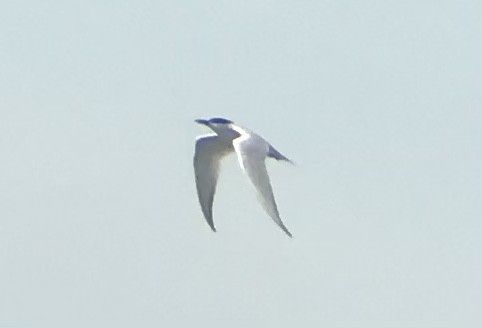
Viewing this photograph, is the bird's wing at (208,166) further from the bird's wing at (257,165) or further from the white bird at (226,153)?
the bird's wing at (257,165)

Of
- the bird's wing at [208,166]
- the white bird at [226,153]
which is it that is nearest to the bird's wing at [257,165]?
the white bird at [226,153]

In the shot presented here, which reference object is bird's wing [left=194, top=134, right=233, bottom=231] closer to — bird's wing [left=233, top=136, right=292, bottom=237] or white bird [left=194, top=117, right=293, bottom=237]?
white bird [left=194, top=117, right=293, bottom=237]

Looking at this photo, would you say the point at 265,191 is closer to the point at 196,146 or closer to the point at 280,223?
the point at 280,223

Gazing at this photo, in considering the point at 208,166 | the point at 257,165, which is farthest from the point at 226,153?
the point at 257,165

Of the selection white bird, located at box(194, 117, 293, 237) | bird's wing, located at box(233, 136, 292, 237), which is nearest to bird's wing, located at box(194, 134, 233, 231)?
white bird, located at box(194, 117, 293, 237)

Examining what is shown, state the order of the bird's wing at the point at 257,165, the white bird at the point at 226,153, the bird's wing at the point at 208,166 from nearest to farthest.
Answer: the bird's wing at the point at 257,165
the white bird at the point at 226,153
the bird's wing at the point at 208,166

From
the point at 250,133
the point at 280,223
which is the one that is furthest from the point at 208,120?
the point at 280,223

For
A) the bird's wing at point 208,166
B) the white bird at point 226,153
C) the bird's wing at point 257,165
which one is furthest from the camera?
the bird's wing at point 208,166

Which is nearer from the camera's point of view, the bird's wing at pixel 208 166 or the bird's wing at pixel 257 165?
the bird's wing at pixel 257 165

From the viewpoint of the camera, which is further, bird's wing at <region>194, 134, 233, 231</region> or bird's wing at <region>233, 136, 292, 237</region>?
bird's wing at <region>194, 134, 233, 231</region>
